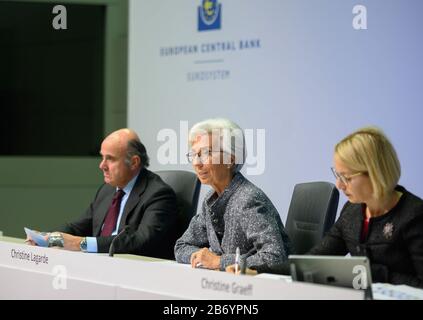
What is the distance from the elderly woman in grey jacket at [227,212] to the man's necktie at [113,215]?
63 cm

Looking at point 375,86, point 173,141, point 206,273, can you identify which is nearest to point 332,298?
point 206,273

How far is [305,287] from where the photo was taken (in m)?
1.85

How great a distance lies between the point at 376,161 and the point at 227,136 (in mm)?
782

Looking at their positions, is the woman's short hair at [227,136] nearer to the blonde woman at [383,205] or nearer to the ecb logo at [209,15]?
the blonde woman at [383,205]

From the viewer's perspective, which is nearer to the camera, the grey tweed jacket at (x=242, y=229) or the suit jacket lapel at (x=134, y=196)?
the grey tweed jacket at (x=242, y=229)

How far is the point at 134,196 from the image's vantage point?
3.52m

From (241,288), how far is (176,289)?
10.0 inches

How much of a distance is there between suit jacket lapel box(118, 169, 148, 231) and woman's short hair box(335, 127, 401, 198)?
144 centimetres

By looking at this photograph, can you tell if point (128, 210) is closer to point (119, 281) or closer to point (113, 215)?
point (113, 215)

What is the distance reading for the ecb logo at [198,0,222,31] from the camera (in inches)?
193

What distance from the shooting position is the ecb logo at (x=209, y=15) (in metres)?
4.89

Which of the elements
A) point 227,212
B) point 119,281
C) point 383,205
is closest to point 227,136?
point 227,212

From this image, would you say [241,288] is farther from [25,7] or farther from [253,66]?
[25,7]

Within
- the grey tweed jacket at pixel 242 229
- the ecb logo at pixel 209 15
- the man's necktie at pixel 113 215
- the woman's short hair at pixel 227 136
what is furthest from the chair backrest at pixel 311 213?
the ecb logo at pixel 209 15
